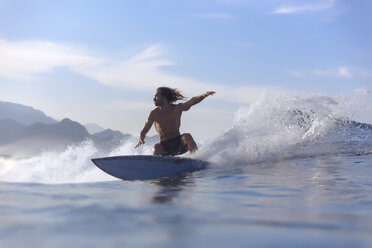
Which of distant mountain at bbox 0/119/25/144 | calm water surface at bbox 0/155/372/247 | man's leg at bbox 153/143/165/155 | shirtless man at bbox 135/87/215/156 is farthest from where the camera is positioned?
distant mountain at bbox 0/119/25/144

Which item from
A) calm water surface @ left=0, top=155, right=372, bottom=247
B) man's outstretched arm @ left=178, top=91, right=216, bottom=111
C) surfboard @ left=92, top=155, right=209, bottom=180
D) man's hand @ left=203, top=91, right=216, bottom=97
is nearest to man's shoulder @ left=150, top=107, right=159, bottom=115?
man's outstretched arm @ left=178, top=91, right=216, bottom=111

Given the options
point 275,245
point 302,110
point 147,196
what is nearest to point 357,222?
point 275,245

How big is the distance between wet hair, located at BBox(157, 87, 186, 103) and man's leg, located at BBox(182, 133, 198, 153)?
2.73 feet

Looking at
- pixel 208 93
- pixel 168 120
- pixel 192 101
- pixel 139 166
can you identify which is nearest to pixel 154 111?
pixel 168 120

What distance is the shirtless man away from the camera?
327 inches

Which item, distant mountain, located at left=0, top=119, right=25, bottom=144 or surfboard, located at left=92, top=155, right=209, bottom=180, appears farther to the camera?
distant mountain, located at left=0, top=119, right=25, bottom=144

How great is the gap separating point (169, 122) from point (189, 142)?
2.05 ft

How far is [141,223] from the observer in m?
2.54

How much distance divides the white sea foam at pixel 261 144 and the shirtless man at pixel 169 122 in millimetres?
520

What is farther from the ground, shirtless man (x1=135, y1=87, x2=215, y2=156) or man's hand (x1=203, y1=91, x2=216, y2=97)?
man's hand (x1=203, y1=91, x2=216, y2=97)

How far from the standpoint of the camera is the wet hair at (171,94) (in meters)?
8.30

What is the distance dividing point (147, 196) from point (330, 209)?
1692 millimetres

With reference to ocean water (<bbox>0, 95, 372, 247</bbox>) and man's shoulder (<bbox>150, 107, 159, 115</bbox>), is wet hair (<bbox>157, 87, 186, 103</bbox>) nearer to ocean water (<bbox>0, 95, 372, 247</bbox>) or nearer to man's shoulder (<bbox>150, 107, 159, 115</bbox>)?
man's shoulder (<bbox>150, 107, 159, 115</bbox>)

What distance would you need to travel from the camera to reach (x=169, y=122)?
8383mm
